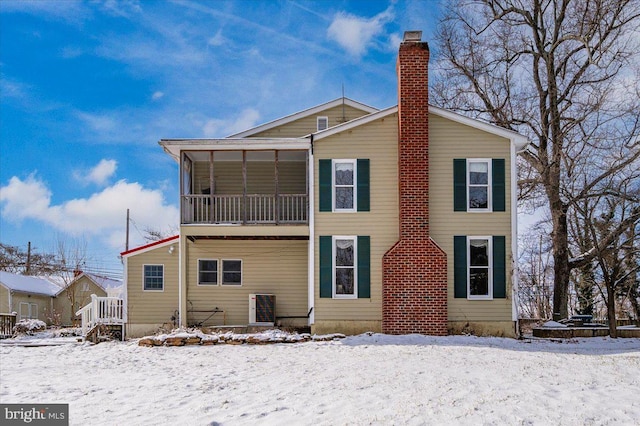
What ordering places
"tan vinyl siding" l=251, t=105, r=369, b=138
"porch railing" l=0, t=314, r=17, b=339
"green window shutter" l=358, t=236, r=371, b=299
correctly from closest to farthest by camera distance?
"green window shutter" l=358, t=236, r=371, b=299 < "tan vinyl siding" l=251, t=105, r=369, b=138 < "porch railing" l=0, t=314, r=17, b=339

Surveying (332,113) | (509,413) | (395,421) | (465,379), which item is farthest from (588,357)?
(332,113)

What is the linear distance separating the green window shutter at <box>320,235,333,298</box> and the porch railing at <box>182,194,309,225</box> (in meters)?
1.25

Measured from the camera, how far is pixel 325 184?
1783 centimetres

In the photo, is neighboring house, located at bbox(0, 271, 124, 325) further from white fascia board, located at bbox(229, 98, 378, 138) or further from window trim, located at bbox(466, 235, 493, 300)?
window trim, located at bbox(466, 235, 493, 300)

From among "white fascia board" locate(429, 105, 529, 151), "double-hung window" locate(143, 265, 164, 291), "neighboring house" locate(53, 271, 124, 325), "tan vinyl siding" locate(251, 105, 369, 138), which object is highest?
"tan vinyl siding" locate(251, 105, 369, 138)

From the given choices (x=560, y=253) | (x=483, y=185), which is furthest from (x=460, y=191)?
(x=560, y=253)

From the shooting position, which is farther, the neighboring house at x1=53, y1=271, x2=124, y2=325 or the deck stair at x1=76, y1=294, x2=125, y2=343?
the neighboring house at x1=53, y1=271, x2=124, y2=325

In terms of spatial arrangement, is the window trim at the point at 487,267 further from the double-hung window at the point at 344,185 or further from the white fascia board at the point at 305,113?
the white fascia board at the point at 305,113

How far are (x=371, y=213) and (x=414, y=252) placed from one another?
1.65 metres

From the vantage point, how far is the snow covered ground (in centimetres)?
809

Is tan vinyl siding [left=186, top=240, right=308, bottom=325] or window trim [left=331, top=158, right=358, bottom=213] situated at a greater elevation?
window trim [left=331, top=158, right=358, bottom=213]

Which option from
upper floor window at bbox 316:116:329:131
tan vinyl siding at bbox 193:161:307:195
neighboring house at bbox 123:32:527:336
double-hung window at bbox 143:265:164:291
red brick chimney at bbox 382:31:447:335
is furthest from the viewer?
upper floor window at bbox 316:116:329:131

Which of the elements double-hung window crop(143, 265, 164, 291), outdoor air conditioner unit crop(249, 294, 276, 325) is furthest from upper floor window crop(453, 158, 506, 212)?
double-hung window crop(143, 265, 164, 291)

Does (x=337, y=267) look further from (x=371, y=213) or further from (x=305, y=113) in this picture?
(x=305, y=113)
